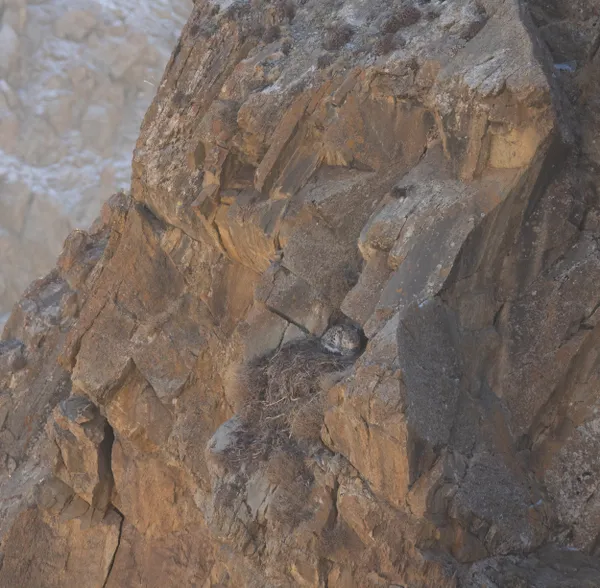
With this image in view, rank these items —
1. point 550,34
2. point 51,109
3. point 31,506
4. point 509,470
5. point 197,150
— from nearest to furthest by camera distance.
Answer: point 509,470 < point 550,34 < point 197,150 < point 31,506 < point 51,109

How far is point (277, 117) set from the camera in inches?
463

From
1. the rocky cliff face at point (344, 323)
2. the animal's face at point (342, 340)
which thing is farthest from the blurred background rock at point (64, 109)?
the animal's face at point (342, 340)

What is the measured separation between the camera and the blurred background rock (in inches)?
1246

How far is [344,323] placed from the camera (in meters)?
10.2

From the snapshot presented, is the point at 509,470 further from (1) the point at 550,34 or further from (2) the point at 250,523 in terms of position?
(1) the point at 550,34

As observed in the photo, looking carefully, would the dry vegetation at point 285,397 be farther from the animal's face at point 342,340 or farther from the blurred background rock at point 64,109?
the blurred background rock at point 64,109

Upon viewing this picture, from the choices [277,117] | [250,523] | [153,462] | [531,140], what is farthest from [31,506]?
[531,140]

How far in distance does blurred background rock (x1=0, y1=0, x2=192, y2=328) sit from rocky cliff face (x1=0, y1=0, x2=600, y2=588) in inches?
724

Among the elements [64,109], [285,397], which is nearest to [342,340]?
[285,397]

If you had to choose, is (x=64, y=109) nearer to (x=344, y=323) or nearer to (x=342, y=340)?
(x=344, y=323)

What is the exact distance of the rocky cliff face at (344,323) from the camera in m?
8.50

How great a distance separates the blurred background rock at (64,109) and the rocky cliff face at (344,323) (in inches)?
724

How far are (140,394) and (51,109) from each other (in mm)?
23411

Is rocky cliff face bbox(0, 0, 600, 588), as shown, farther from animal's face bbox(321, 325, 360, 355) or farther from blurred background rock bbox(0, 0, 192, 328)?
blurred background rock bbox(0, 0, 192, 328)
